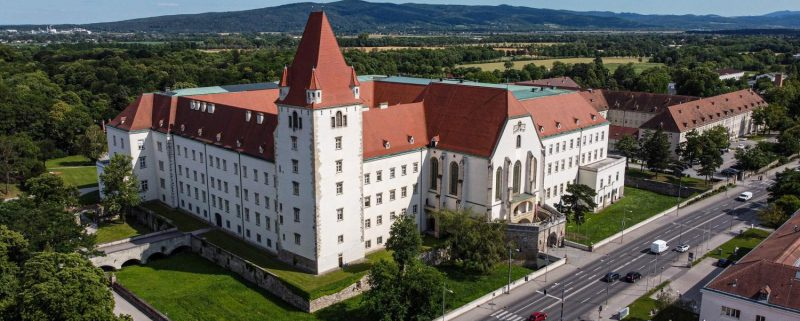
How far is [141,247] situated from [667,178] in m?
87.1

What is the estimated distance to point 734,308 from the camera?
165 feet

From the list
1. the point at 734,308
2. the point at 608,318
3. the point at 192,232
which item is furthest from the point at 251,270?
the point at 734,308

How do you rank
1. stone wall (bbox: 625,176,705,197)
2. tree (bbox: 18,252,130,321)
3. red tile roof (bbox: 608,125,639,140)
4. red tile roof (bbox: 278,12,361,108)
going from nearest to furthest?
tree (bbox: 18,252,130,321) < red tile roof (bbox: 278,12,361,108) < stone wall (bbox: 625,176,705,197) < red tile roof (bbox: 608,125,639,140)

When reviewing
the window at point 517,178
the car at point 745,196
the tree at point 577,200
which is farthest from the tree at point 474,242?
the car at point 745,196

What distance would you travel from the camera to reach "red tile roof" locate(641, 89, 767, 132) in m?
122

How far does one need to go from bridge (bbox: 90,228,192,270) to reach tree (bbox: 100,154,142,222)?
856cm

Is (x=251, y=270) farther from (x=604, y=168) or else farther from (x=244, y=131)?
(x=604, y=168)

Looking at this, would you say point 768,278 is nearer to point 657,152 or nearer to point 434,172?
point 434,172

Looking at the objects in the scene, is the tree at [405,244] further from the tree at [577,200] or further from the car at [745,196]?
the car at [745,196]

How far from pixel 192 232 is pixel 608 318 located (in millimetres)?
51800

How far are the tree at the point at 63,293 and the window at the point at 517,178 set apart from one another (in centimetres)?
4907

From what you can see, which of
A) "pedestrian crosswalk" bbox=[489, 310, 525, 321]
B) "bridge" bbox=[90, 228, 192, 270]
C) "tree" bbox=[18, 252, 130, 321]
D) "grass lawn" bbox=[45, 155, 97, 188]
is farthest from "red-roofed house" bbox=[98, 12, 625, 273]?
"tree" bbox=[18, 252, 130, 321]

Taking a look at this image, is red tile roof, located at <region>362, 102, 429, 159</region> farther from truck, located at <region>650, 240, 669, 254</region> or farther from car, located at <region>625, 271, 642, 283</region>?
truck, located at <region>650, 240, 669, 254</region>

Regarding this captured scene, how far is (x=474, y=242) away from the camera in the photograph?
66688 mm
